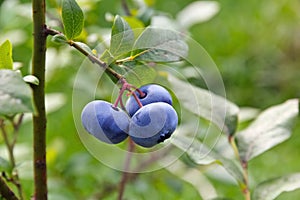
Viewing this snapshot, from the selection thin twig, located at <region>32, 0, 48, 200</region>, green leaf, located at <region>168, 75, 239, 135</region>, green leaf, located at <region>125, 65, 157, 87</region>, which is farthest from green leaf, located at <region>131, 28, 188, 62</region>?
green leaf, located at <region>168, 75, 239, 135</region>

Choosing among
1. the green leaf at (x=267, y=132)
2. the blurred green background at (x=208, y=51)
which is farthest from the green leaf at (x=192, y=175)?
the green leaf at (x=267, y=132)

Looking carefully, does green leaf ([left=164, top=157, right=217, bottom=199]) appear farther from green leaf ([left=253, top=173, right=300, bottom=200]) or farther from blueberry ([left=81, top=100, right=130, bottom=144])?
blueberry ([left=81, top=100, right=130, bottom=144])

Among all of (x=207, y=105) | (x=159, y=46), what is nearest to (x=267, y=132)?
(x=207, y=105)

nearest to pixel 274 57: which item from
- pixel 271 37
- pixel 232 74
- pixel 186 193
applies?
pixel 271 37

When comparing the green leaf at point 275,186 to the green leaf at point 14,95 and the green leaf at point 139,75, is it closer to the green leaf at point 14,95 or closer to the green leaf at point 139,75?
the green leaf at point 139,75

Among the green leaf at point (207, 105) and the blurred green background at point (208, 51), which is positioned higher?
the green leaf at point (207, 105)

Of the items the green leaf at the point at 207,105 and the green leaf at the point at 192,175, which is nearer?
the green leaf at the point at 207,105

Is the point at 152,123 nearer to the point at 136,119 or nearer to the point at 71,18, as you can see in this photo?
the point at 136,119
